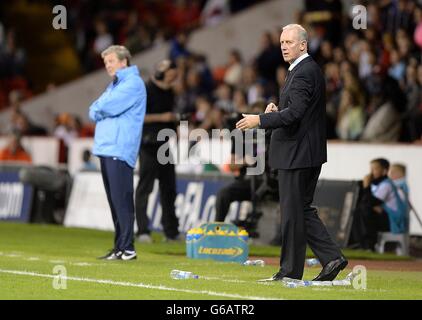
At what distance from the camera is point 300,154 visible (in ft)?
35.9

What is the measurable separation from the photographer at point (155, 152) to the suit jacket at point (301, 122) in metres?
6.00

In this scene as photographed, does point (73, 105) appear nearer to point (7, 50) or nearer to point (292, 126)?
point (7, 50)

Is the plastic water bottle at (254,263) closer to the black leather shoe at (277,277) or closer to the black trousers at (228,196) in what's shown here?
the black leather shoe at (277,277)

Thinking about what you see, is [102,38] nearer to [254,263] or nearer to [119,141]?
[119,141]

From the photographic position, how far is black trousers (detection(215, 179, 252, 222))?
55.5 ft

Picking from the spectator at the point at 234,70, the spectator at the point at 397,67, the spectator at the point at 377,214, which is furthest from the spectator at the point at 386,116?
the spectator at the point at 234,70

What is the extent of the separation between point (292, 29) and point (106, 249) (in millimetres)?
5686

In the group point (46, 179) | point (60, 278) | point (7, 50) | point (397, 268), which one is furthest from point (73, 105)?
point (60, 278)

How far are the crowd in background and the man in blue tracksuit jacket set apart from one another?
280cm

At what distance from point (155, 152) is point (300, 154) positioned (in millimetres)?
6325

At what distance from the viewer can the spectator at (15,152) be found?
24.6m

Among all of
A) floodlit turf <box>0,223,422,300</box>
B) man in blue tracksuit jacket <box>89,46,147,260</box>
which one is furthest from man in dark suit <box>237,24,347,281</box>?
man in blue tracksuit jacket <box>89,46,147,260</box>

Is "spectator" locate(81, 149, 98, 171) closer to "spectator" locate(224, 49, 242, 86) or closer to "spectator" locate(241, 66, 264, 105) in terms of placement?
"spectator" locate(241, 66, 264, 105)

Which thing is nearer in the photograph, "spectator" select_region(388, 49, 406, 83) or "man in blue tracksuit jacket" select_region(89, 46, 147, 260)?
"man in blue tracksuit jacket" select_region(89, 46, 147, 260)
